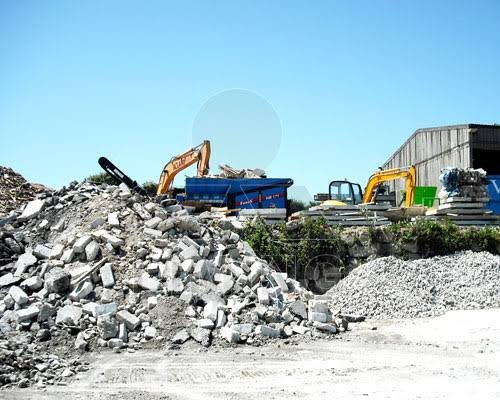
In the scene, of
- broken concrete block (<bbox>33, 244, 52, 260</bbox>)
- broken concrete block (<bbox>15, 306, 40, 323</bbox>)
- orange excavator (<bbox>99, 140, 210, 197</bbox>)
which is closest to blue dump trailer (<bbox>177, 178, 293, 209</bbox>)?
orange excavator (<bbox>99, 140, 210, 197</bbox>)

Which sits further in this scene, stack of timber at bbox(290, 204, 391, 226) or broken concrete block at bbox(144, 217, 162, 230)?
stack of timber at bbox(290, 204, 391, 226)

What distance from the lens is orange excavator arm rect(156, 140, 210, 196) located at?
18609mm

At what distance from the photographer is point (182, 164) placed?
62.6 ft

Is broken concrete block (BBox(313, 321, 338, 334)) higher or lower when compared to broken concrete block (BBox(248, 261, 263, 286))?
lower

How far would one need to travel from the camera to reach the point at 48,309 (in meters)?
8.98

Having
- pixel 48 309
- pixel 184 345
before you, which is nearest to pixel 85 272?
pixel 48 309

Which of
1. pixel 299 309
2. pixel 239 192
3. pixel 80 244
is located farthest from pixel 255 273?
pixel 239 192

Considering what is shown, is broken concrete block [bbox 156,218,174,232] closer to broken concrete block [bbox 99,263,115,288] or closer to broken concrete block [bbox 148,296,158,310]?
broken concrete block [bbox 99,263,115,288]

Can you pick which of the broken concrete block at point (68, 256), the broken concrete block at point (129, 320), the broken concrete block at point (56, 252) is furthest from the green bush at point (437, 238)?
the broken concrete block at point (56, 252)

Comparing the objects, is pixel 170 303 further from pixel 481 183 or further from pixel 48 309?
pixel 481 183

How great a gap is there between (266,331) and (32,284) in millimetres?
4167

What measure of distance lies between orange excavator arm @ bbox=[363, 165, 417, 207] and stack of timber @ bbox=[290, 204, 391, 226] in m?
2.65

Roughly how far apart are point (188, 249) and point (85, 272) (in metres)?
1.96

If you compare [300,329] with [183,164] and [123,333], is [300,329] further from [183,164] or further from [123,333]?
[183,164]
